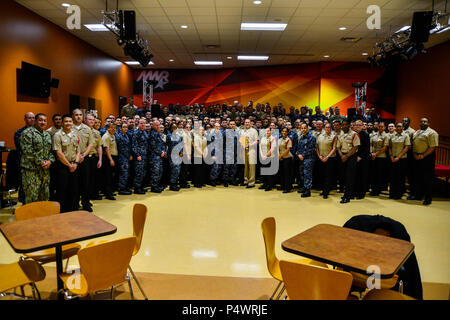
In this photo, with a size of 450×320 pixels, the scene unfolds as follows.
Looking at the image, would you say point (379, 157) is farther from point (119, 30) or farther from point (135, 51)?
point (119, 30)

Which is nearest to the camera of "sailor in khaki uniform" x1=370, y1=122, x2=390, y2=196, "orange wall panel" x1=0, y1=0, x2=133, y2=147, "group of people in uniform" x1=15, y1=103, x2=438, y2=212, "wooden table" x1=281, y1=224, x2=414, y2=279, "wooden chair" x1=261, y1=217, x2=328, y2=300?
"wooden table" x1=281, y1=224, x2=414, y2=279

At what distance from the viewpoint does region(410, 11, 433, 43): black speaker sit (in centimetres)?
673

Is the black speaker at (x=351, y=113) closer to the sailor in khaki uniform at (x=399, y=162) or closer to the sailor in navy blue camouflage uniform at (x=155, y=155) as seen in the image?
the sailor in khaki uniform at (x=399, y=162)

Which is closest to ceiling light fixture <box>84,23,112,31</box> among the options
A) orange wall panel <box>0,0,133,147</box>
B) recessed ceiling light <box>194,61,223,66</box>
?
orange wall panel <box>0,0,133,147</box>

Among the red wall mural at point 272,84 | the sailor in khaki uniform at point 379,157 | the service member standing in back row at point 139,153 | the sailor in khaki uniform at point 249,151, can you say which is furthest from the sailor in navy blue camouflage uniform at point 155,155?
the red wall mural at point 272,84

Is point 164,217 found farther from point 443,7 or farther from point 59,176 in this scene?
point 443,7

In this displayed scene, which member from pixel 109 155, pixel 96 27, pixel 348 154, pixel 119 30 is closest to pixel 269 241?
pixel 348 154

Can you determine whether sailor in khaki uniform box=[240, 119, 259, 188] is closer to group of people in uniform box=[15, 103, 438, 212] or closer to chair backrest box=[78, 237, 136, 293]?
group of people in uniform box=[15, 103, 438, 212]

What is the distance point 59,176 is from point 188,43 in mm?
7037

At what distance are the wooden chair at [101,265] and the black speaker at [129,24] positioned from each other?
5.71 meters

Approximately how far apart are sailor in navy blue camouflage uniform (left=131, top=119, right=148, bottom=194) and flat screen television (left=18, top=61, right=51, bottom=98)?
2678 mm

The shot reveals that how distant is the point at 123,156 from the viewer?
6.95 metres

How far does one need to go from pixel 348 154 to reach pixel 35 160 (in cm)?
576

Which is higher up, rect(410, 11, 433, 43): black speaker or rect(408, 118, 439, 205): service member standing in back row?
rect(410, 11, 433, 43): black speaker
